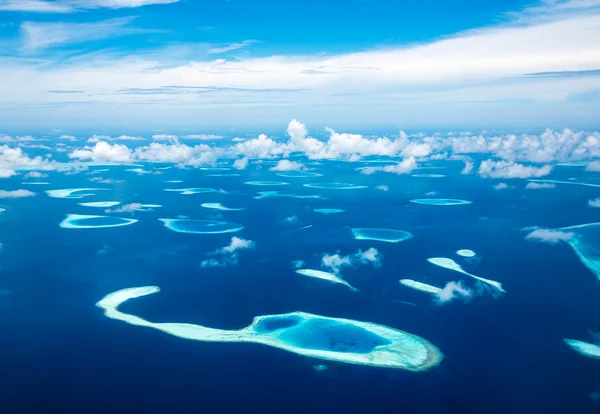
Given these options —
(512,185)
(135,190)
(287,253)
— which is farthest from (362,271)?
(512,185)

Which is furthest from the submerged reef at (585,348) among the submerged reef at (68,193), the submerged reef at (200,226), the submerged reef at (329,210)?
the submerged reef at (68,193)

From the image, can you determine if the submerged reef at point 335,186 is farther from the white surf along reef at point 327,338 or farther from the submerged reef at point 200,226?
the white surf along reef at point 327,338

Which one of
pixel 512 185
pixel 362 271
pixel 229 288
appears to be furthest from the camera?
pixel 512 185

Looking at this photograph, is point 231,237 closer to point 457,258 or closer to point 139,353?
point 457,258

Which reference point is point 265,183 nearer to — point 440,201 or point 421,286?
point 440,201

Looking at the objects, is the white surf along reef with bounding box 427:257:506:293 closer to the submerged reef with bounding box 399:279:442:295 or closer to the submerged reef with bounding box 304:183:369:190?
the submerged reef with bounding box 399:279:442:295

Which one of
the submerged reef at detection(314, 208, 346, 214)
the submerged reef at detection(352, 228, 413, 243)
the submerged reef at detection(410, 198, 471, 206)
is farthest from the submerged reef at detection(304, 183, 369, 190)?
the submerged reef at detection(352, 228, 413, 243)
